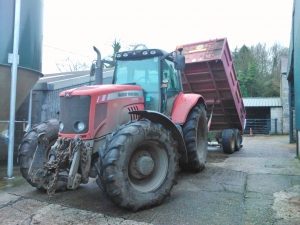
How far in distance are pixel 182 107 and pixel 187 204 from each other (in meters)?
2.10

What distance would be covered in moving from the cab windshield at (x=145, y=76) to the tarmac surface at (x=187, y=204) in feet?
5.17

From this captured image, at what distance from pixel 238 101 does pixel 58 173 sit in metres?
6.42

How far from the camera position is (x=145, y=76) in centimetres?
483

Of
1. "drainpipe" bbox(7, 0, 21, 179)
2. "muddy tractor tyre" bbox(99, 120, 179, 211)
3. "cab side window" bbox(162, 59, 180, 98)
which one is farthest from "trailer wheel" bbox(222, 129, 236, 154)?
"drainpipe" bbox(7, 0, 21, 179)

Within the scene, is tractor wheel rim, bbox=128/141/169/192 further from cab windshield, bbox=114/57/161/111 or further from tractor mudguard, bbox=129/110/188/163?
cab windshield, bbox=114/57/161/111

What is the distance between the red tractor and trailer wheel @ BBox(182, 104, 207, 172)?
618 millimetres

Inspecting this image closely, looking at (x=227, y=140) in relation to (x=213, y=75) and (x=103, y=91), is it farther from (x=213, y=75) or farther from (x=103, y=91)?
(x=103, y=91)

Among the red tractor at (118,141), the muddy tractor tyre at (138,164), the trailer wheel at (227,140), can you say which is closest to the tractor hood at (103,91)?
the red tractor at (118,141)

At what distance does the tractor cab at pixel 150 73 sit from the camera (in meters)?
4.67

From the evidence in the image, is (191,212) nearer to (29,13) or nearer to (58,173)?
(58,173)

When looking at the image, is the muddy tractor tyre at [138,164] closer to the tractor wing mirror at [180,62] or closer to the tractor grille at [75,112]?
the tractor grille at [75,112]

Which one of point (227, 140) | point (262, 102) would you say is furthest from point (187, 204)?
point (262, 102)

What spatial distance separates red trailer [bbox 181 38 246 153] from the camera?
269 inches

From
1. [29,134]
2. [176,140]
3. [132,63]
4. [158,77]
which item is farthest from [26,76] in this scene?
[176,140]
